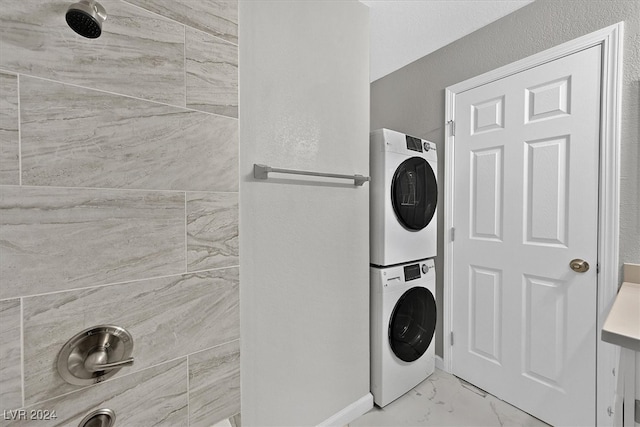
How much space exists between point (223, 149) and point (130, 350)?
0.73 meters

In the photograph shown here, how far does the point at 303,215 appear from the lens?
1342mm

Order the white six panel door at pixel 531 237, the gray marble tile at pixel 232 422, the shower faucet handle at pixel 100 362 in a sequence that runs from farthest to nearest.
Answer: the white six panel door at pixel 531 237
the gray marble tile at pixel 232 422
the shower faucet handle at pixel 100 362

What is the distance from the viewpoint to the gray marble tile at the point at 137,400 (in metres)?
0.78

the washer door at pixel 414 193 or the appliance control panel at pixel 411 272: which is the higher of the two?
the washer door at pixel 414 193

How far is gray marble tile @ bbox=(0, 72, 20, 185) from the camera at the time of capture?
2.25 feet

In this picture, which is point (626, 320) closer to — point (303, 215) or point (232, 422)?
point (303, 215)

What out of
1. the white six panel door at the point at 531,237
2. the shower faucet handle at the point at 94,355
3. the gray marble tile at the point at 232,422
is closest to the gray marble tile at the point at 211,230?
the shower faucet handle at the point at 94,355

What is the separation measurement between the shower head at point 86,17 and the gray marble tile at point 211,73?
0.85 ft

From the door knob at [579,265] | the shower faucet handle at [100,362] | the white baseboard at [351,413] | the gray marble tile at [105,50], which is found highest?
the gray marble tile at [105,50]

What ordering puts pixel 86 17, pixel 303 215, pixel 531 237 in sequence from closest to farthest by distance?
pixel 86 17, pixel 303 215, pixel 531 237

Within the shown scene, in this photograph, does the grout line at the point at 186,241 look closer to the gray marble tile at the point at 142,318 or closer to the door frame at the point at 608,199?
the gray marble tile at the point at 142,318

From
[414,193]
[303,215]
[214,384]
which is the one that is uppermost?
[414,193]


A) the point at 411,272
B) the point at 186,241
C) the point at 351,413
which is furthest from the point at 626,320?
the point at 186,241

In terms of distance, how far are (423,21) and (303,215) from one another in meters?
1.54
